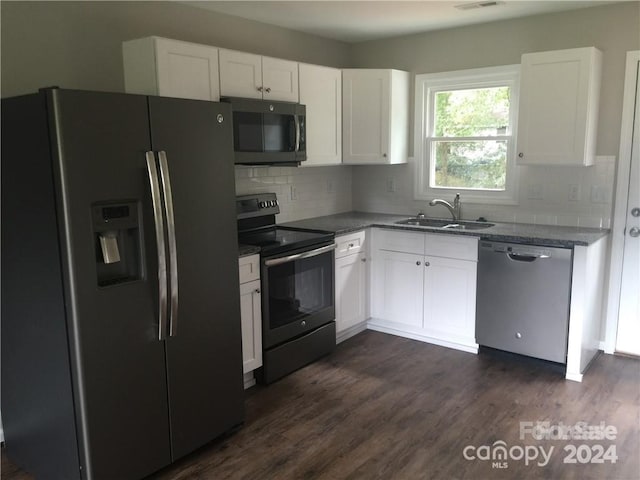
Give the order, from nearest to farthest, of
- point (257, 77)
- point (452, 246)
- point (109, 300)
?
point (109, 300)
point (257, 77)
point (452, 246)

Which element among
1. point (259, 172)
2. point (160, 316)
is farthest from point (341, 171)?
point (160, 316)

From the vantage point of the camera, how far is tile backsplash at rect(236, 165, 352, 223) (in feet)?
12.9

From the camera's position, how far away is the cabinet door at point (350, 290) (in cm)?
399

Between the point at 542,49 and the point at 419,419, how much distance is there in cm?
279

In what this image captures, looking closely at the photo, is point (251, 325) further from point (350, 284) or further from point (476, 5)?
point (476, 5)

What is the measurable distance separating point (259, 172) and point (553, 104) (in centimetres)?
212

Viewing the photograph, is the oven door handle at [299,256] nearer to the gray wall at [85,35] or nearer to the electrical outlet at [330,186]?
the electrical outlet at [330,186]

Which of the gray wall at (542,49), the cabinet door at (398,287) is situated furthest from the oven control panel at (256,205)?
the gray wall at (542,49)

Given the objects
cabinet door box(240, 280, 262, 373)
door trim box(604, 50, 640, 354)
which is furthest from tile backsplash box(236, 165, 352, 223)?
door trim box(604, 50, 640, 354)

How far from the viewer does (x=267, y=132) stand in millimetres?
3490

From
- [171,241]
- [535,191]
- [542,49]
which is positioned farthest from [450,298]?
[171,241]

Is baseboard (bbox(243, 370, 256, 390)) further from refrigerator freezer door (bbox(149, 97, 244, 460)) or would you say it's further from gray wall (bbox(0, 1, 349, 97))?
gray wall (bbox(0, 1, 349, 97))

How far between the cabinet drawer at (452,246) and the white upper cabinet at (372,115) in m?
0.84

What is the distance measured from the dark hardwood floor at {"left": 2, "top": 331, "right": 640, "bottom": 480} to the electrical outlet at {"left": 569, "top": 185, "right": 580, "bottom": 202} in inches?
45.7
